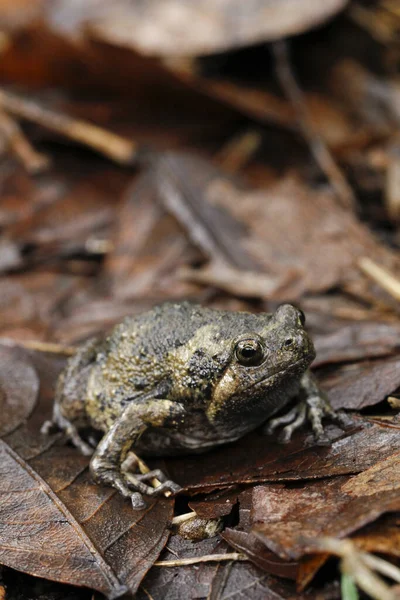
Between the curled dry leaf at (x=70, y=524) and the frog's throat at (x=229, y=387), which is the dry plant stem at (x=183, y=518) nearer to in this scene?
the curled dry leaf at (x=70, y=524)

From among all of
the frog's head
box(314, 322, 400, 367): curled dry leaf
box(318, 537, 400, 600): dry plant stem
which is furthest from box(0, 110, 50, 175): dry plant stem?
box(318, 537, 400, 600): dry plant stem

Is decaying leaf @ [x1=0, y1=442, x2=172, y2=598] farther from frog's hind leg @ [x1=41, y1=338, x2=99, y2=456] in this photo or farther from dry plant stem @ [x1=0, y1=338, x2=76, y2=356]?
dry plant stem @ [x1=0, y1=338, x2=76, y2=356]

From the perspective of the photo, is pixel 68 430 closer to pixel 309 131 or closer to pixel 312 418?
pixel 312 418

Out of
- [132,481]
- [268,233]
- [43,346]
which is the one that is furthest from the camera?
[268,233]

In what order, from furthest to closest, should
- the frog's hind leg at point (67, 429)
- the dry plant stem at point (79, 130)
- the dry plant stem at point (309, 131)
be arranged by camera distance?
the dry plant stem at point (79, 130) < the dry plant stem at point (309, 131) < the frog's hind leg at point (67, 429)

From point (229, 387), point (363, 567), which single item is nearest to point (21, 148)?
point (229, 387)

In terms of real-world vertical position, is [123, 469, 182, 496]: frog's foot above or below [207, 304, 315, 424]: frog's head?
below

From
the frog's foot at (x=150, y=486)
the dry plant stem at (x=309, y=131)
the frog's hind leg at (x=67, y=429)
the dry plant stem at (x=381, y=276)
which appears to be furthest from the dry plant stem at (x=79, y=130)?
the frog's foot at (x=150, y=486)
